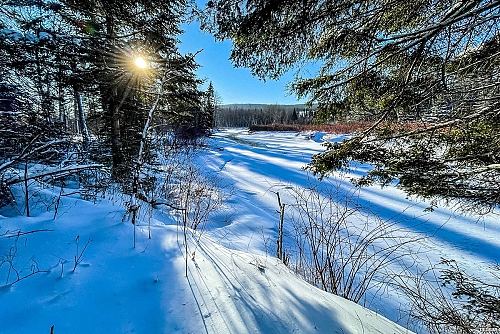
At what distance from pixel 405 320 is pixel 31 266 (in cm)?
329

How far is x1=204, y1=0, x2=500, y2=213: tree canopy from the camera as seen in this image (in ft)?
5.98

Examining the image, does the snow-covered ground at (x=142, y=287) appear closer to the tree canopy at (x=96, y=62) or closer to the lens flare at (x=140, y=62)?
the tree canopy at (x=96, y=62)

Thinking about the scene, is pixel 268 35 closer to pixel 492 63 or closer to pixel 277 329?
pixel 492 63

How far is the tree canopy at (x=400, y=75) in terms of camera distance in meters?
1.82

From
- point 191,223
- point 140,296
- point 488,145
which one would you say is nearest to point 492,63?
point 488,145

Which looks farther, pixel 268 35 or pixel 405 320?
pixel 405 320

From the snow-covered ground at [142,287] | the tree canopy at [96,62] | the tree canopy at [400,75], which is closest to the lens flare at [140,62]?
the tree canopy at [96,62]

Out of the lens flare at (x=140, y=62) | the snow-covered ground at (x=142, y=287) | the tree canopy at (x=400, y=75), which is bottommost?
the snow-covered ground at (x=142, y=287)

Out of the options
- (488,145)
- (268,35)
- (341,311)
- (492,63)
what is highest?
(268,35)

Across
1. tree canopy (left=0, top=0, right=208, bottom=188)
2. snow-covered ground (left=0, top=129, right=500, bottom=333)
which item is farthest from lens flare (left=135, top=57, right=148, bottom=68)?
snow-covered ground (left=0, top=129, right=500, bottom=333)

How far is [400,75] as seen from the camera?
2064mm

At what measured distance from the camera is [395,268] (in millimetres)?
3020

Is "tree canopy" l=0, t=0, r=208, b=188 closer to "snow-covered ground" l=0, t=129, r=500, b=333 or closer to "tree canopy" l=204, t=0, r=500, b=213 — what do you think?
"snow-covered ground" l=0, t=129, r=500, b=333

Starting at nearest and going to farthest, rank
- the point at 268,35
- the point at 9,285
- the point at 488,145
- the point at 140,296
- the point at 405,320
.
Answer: the point at 9,285 < the point at 140,296 < the point at 488,145 < the point at 268,35 < the point at 405,320
